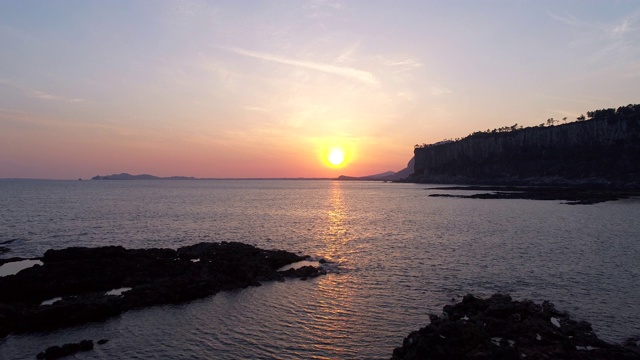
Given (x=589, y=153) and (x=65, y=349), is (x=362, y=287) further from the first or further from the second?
(x=589, y=153)

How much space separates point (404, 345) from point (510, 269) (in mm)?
18756

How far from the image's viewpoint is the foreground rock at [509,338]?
1605 cm

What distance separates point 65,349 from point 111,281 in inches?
464

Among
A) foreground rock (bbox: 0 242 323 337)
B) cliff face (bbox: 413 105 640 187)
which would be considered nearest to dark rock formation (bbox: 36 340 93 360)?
foreground rock (bbox: 0 242 323 337)

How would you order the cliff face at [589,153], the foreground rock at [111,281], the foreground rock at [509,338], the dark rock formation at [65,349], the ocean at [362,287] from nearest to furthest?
the foreground rock at [509,338]
the dark rock formation at [65,349]
the ocean at [362,287]
the foreground rock at [111,281]
the cliff face at [589,153]

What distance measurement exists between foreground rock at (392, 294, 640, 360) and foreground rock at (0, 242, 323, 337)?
14329mm

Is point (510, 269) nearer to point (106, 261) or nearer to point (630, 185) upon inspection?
point (106, 261)

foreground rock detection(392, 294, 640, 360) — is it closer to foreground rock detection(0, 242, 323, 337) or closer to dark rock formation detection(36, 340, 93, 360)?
dark rock formation detection(36, 340, 93, 360)

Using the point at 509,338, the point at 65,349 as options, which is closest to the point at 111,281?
the point at 65,349

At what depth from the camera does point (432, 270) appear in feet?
106

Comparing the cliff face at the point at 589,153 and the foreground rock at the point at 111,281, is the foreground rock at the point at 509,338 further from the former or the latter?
the cliff face at the point at 589,153

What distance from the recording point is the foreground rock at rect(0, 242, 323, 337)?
2258cm

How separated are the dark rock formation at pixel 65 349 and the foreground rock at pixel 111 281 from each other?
13.1 feet

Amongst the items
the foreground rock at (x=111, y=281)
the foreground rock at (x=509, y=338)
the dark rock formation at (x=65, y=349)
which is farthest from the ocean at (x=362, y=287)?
the foreground rock at (x=509, y=338)
